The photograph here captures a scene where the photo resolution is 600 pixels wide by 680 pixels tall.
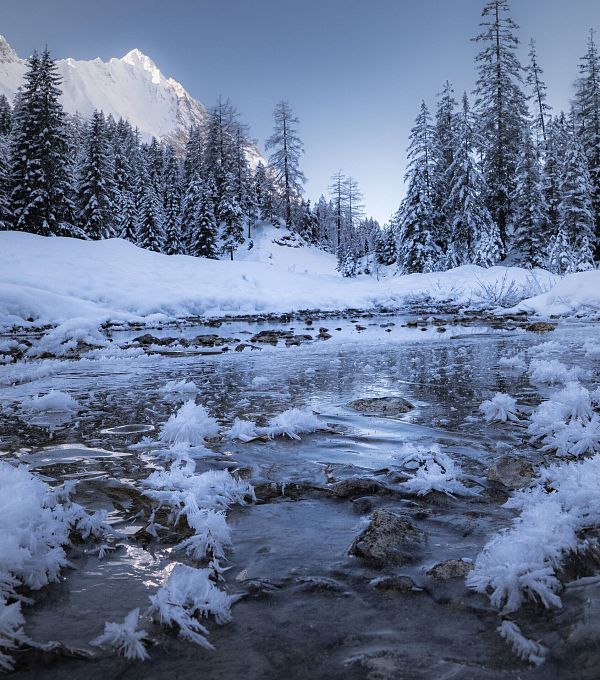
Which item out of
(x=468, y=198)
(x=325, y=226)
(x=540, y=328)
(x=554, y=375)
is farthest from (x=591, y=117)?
(x=325, y=226)

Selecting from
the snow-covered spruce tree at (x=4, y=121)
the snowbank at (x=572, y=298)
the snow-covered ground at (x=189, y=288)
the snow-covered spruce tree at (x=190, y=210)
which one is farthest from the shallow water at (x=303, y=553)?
the snow-covered spruce tree at (x=4, y=121)

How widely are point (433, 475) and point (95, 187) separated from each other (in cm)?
4902

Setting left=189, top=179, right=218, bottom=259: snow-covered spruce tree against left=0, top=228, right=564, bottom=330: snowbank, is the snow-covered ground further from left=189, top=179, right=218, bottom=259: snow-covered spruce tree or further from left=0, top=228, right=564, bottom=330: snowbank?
left=189, top=179, right=218, bottom=259: snow-covered spruce tree

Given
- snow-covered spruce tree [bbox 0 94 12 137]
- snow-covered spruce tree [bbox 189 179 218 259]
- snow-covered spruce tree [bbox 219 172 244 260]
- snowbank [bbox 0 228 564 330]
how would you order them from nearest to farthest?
1. snowbank [bbox 0 228 564 330]
2. snow-covered spruce tree [bbox 189 179 218 259]
3. snow-covered spruce tree [bbox 219 172 244 260]
4. snow-covered spruce tree [bbox 0 94 12 137]

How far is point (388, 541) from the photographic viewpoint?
1964 mm

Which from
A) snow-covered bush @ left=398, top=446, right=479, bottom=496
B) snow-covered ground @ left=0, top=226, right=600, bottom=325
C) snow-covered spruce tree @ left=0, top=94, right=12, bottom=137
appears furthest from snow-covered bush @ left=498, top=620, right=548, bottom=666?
snow-covered spruce tree @ left=0, top=94, right=12, bottom=137

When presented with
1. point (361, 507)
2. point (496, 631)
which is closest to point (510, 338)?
point (361, 507)

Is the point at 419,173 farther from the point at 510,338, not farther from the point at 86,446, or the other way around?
the point at 86,446

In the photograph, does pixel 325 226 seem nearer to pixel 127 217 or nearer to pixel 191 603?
pixel 127 217

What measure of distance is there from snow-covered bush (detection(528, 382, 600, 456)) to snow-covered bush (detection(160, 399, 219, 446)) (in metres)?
2.42

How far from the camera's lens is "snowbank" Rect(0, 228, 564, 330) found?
656 inches

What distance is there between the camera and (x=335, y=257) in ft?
217

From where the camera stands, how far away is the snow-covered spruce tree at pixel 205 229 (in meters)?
50.4

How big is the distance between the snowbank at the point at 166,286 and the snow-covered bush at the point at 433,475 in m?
12.2
